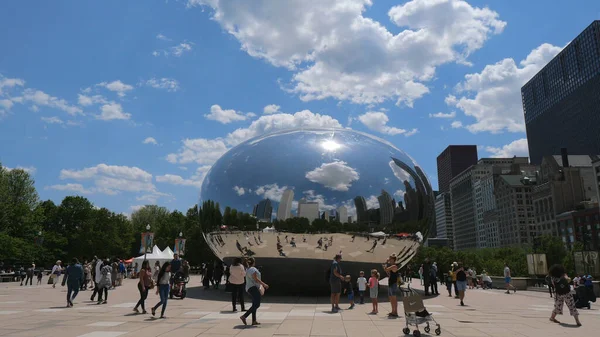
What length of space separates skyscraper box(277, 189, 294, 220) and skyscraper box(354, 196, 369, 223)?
2211 millimetres

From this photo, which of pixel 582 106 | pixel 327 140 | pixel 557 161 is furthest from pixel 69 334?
Answer: pixel 582 106

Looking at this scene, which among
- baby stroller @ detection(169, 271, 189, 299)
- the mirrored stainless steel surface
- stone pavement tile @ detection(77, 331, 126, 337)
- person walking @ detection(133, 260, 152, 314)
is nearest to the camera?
stone pavement tile @ detection(77, 331, 126, 337)

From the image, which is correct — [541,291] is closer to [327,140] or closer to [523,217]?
[327,140]

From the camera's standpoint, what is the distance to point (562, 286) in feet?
35.6

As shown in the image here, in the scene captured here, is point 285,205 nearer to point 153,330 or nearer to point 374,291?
point 374,291

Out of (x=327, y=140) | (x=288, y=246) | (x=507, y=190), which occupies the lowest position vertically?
A: (x=288, y=246)

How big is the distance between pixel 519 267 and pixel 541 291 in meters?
45.1

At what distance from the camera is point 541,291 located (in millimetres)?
24516

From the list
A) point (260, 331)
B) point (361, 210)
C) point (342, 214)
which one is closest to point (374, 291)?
point (342, 214)

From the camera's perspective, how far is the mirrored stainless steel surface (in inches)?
574

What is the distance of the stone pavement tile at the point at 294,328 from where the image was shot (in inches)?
334

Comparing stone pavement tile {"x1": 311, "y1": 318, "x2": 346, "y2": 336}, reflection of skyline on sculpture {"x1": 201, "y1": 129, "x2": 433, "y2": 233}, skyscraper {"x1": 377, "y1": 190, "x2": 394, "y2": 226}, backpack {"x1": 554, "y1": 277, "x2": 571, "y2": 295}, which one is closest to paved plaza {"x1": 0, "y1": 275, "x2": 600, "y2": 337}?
stone pavement tile {"x1": 311, "y1": 318, "x2": 346, "y2": 336}

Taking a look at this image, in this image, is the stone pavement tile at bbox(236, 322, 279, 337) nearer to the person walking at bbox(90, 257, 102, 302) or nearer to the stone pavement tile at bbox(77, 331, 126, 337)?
the stone pavement tile at bbox(77, 331, 126, 337)

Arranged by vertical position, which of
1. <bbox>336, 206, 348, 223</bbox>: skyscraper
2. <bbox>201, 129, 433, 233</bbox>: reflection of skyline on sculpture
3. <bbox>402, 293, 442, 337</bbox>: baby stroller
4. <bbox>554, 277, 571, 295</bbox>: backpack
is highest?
<bbox>201, 129, 433, 233</bbox>: reflection of skyline on sculpture
